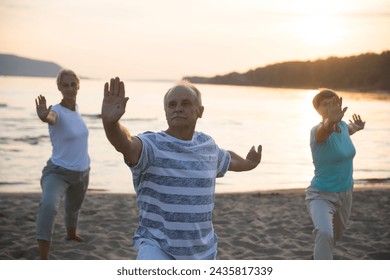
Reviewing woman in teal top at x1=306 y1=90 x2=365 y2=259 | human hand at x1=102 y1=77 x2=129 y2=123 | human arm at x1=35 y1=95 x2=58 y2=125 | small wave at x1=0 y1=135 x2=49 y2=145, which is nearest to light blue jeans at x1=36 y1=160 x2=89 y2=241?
human arm at x1=35 y1=95 x2=58 y2=125

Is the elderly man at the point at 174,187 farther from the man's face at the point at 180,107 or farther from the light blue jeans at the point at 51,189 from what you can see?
the light blue jeans at the point at 51,189

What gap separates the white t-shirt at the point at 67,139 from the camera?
4.77 metres

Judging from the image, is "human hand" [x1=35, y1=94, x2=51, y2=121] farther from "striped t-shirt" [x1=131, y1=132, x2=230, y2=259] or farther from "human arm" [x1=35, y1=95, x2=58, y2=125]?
"striped t-shirt" [x1=131, y1=132, x2=230, y2=259]

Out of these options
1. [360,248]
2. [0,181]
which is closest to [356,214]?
[360,248]

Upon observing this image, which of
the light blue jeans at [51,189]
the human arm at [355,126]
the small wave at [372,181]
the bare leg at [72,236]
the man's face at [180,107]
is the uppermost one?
the man's face at [180,107]

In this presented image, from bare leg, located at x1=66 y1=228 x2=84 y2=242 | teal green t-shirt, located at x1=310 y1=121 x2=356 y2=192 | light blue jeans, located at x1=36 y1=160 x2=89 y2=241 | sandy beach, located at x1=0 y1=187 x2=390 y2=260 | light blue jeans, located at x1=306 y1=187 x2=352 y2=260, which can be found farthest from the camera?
bare leg, located at x1=66 y1=228 x2=84 y2=242

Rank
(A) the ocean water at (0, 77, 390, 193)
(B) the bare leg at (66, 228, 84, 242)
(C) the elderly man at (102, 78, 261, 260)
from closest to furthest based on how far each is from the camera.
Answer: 1. (C) the elderly man at (102, 78, 261, 260)
2. (B) the bare leg at (66, 228, 84, 242)
3. (A) the ocean water at (0, 77, 390, 193)

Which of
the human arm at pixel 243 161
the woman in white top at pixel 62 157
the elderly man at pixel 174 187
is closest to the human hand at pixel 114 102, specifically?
the elderly man at pixel 174 187

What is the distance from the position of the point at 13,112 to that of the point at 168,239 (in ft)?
80.8

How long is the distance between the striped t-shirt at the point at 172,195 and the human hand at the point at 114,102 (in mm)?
288

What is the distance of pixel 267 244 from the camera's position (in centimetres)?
591

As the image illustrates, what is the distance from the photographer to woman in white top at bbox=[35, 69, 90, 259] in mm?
4661

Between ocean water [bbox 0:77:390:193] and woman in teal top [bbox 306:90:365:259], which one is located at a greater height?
woman in teal top [bbox 306:90:365:259]

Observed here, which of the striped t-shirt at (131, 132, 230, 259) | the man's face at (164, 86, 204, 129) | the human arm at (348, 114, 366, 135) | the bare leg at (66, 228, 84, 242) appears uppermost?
the man's face at (164, 86, 204, 129)
